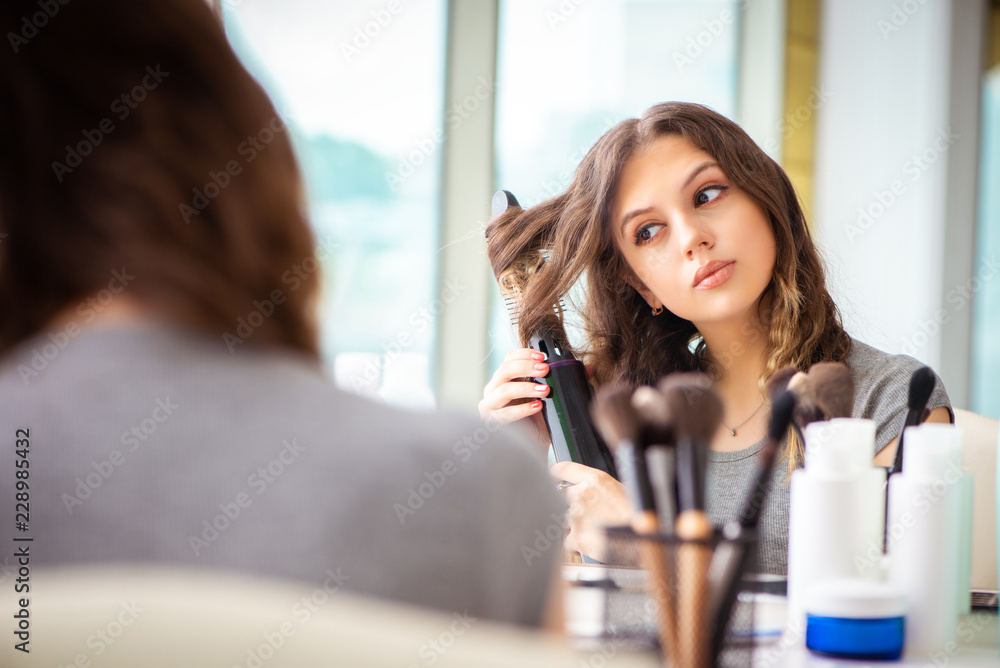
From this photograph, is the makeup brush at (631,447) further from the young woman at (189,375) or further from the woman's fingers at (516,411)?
the woman's fingers at (516,411)

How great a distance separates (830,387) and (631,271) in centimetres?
77

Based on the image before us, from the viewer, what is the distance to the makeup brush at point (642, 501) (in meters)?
0.48

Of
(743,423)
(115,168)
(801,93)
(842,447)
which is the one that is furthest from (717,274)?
(801,93)

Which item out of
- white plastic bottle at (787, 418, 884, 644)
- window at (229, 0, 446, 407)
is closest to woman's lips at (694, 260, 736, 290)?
white plastic bottle at (787, 418, 884, 644)

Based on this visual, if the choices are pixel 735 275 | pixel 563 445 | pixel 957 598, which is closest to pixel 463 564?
pixel 957 598

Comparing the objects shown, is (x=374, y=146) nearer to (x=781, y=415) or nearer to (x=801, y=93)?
(x=801, y=93)

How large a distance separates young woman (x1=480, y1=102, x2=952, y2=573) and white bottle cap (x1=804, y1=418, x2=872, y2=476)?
0.52m

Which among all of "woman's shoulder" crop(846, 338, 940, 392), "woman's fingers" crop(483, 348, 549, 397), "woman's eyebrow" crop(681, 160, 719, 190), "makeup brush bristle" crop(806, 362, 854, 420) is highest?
"woman's eyebrow" crop(681, 160, 719, 190)

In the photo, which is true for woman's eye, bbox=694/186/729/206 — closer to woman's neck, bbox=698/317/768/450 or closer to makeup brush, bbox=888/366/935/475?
woman's neck, bbox=698/317/768/450

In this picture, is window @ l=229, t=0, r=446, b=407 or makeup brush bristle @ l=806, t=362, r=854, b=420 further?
window @ l=229, t=0, r=446, b=407

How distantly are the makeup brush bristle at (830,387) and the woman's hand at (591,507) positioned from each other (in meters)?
0.38

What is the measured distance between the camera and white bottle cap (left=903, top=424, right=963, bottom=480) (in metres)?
0.63

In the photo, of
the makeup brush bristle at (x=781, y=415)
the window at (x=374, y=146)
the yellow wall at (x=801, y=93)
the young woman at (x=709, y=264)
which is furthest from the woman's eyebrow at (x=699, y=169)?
the yellow wall at (x=801, y=93)

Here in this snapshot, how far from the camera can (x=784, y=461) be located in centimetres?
113
